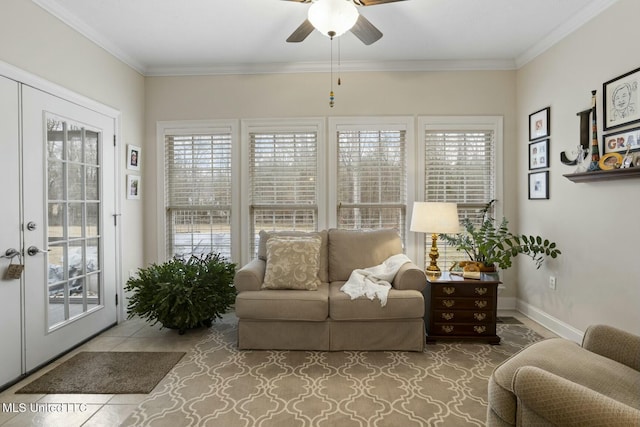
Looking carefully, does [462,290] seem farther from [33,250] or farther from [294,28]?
[33,250]

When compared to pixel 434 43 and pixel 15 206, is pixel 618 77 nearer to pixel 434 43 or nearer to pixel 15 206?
pixel 434 43

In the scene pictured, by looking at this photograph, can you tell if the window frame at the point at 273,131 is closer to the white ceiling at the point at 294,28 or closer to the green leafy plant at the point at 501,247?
the white ceiling at the point at 294,28

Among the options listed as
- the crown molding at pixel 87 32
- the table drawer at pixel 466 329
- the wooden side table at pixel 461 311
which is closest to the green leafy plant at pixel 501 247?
the wooden side table at pixel 461 311

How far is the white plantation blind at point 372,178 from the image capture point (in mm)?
3838

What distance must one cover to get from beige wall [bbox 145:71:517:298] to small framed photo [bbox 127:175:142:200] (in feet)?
3.36

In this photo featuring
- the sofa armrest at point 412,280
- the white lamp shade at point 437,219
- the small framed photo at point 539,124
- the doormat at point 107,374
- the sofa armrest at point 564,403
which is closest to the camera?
the sofa armrest at point 564,403

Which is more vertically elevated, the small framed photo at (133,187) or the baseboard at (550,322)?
the small framed photo at (133,187)

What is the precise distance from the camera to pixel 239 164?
3.91 metres

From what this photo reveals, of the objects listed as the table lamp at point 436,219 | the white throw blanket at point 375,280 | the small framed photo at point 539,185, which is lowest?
the white throw blanket at point 375,280

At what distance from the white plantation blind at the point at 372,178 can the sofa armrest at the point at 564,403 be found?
2.59 m

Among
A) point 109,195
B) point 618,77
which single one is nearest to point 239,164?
point 109,195

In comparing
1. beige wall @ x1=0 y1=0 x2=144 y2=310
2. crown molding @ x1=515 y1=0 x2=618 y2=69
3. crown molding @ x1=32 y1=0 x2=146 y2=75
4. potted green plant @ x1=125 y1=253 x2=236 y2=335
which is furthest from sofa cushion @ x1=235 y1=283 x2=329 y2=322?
Answer: crown molding @ x1=515 y1=0 x2=618 y2=69

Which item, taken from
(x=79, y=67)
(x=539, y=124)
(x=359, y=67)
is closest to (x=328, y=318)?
(x=359, y=67)

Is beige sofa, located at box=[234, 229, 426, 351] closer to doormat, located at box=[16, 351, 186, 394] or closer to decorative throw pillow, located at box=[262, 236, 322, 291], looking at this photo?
decorative throw pillow, located at box=[262, 236, 322, 291]
